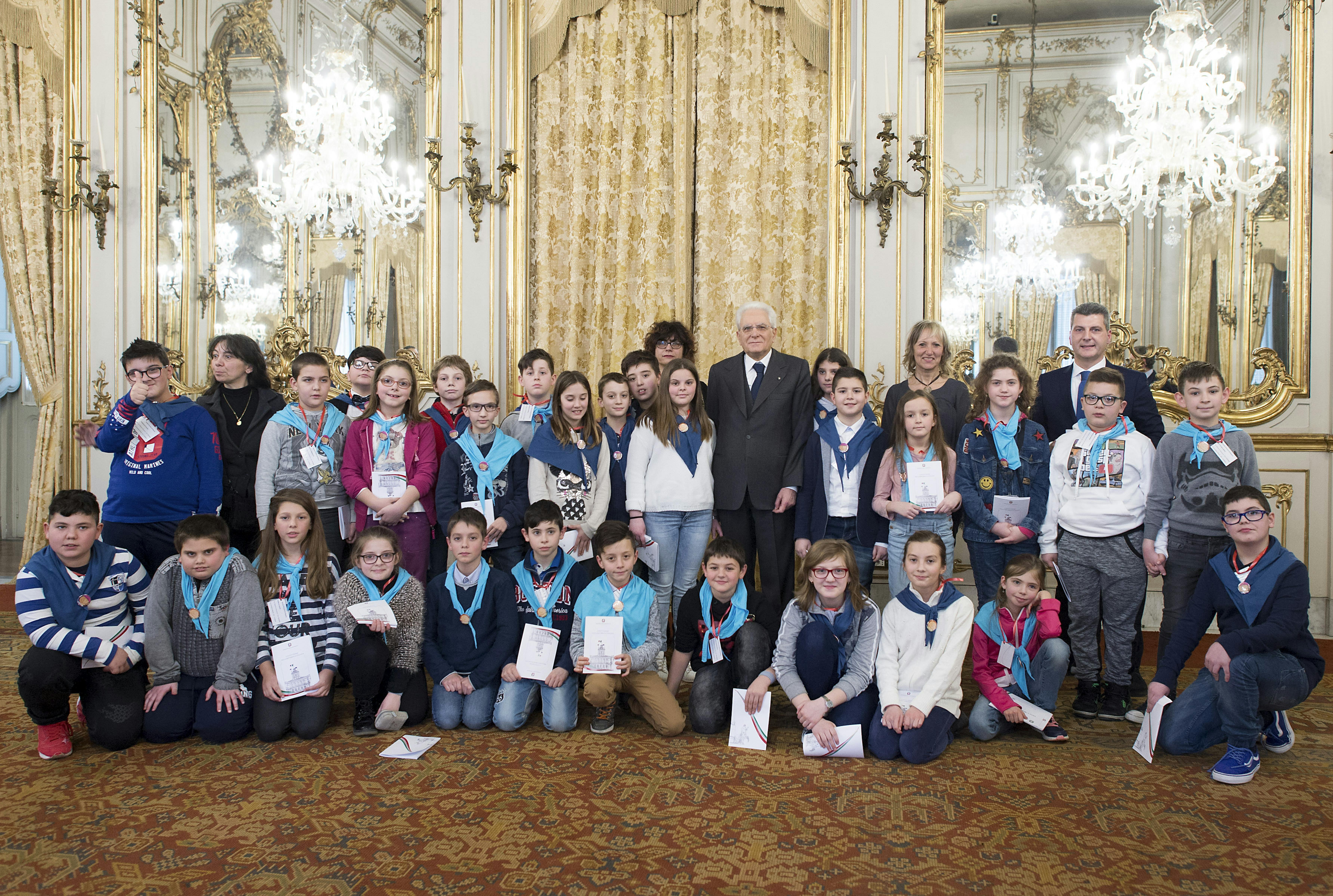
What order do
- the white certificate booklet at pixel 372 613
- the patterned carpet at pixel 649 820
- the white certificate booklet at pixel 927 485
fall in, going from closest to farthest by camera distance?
the patterned carpet at pixel 649 820 → the white certificate booklet at pixel 372 613 → the white certificate booklet at pixel 927 485

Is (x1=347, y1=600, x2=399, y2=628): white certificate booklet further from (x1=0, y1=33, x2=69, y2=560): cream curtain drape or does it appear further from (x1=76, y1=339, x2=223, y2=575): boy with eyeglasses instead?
(x1=0, y1=33, x2=69, y2=560): cream curtain drape

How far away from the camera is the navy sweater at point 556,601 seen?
132 inches

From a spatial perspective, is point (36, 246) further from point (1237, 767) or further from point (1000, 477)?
point (1237, 767)

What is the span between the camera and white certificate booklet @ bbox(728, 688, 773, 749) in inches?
117

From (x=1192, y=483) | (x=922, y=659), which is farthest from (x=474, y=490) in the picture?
(x=1192, y=483)

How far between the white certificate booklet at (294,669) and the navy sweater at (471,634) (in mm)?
399

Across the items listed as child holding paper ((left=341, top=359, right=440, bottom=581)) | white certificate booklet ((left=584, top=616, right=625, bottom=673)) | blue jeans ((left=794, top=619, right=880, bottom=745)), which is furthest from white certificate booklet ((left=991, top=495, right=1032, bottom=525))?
child holding paper ((left=341, top=359, right=440, bottom=581))

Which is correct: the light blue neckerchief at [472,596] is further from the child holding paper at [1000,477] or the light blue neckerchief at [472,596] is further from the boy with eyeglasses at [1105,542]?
the boy with eyeglasses at [1105,542]

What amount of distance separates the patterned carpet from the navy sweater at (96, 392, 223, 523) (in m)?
0.94

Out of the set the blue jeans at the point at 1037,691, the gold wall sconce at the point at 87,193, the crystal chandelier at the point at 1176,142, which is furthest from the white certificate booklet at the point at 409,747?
the gold wall sconce at the point at 87,193

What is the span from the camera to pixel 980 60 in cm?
492

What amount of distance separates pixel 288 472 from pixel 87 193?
340 cm

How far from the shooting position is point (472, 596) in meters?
3.31

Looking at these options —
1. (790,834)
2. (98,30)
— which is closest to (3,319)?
(98,30)
